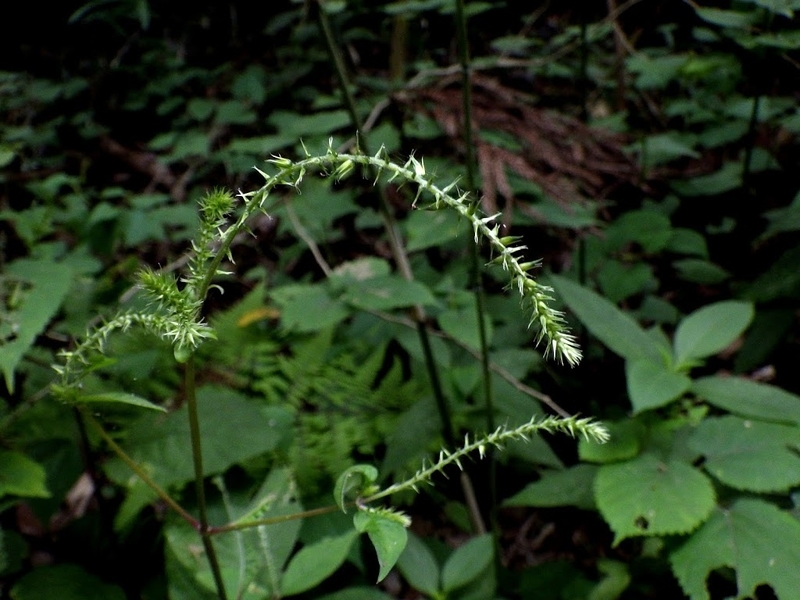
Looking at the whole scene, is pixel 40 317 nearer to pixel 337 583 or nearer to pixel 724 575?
pixel 337 583

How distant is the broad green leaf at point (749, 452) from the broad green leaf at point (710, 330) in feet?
0.67

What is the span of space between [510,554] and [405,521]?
4.82 ft

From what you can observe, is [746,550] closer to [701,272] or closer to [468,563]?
[468,563]

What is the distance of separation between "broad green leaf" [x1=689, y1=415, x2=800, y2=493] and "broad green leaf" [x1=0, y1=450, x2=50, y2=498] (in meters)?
1.42

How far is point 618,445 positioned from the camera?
54.9 inches

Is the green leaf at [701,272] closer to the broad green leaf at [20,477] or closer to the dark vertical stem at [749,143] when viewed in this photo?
the dark vertical stem at [749,143]

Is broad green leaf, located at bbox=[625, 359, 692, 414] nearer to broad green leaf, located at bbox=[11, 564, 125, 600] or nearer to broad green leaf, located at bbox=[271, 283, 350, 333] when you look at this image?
broad green leaf, located at bbox=[271, 283, 350, 333]

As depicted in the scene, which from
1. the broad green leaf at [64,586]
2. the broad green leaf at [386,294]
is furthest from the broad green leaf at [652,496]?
the broad green leaf at [64,586]

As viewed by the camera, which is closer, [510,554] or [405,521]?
[405,521]

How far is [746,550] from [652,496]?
186 millimetres

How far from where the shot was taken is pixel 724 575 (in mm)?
1383

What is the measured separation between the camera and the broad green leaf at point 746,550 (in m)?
1.11

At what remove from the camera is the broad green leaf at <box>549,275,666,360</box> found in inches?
62.7

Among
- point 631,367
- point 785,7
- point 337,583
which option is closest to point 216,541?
point 337,583
